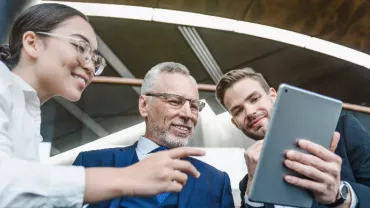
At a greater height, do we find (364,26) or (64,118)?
(364,26)

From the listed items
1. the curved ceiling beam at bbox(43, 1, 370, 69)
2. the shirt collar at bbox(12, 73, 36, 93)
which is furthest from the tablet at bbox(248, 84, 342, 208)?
the curved ceiling beam at bbox(43, 1, 370, 69)

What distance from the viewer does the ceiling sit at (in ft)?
10.6

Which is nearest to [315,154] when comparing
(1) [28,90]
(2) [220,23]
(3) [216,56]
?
(1) [28,90]

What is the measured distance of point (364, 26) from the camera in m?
4.38

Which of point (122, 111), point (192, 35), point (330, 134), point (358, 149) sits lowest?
point (122, 111)

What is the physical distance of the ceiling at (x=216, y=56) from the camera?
3.24 meters

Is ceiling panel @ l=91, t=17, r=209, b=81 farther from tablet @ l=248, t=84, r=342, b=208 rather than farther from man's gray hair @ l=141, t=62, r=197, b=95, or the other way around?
tablet @ l=248, t=84, r=342, b=208

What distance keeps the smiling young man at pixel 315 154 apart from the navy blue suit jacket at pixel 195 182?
0.46 ft

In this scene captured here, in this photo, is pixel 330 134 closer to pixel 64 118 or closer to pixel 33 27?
pixel 33 27

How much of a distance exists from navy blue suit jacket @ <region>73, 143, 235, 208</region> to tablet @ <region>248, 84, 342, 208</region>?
23.4 inches

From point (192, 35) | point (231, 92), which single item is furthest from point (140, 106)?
point (192, 35)

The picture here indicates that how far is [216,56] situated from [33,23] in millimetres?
4566

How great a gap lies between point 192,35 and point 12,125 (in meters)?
4.36

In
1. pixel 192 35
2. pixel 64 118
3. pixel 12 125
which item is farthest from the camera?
pixel 192 35
